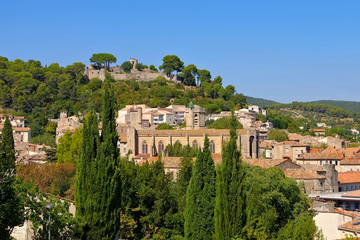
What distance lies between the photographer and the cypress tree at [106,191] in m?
24.8

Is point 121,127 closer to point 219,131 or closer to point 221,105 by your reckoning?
point 219,131

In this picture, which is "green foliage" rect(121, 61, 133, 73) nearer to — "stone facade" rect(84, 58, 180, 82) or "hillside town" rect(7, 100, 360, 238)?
"stone facade" rect(84, 58, 180, 82)

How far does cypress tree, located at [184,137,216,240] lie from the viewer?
1073 inches

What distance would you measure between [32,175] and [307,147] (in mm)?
49333

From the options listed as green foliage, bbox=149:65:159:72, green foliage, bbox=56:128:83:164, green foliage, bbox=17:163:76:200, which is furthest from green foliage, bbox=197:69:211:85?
green foliage, bbox=17:163:76:200

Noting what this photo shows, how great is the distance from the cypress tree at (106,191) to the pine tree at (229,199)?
15.1 ft

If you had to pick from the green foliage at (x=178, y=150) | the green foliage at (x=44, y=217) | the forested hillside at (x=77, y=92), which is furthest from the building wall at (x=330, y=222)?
the forested hillside at (x=77, y=92)

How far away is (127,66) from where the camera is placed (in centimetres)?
15162

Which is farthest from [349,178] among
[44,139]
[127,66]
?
[127,66]

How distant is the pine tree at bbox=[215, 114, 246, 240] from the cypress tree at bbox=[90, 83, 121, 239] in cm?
461

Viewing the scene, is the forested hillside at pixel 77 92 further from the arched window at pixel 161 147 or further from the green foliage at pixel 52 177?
the green foliage at pixel 52 177

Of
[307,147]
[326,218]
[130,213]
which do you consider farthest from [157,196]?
[307,147]

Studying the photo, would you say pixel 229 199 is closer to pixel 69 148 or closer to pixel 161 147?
pixel 69 148

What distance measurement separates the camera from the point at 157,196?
36.0 metres
